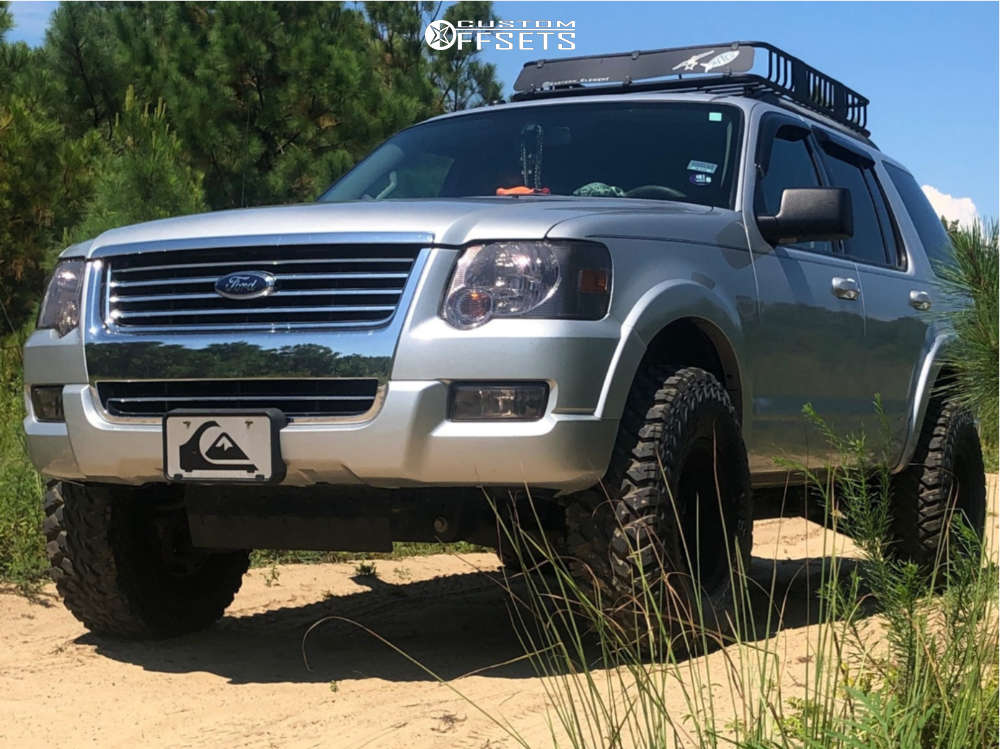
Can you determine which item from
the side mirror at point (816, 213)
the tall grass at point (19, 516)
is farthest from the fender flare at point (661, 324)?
the tall grass at point (19, 516)

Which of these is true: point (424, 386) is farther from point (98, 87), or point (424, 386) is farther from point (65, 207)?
point (98, 87)

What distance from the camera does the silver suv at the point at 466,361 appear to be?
4.05 meters

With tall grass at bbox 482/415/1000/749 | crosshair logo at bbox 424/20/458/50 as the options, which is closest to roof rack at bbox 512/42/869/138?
tall grass at bbox 482/415/1000/749

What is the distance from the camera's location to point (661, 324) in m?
4.38

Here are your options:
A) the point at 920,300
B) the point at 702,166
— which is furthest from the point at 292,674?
the point at 920,300

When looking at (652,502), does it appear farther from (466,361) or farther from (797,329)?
(797,329)

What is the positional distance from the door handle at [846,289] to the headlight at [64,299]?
287 cm

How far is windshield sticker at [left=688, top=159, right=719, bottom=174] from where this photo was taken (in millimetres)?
5332

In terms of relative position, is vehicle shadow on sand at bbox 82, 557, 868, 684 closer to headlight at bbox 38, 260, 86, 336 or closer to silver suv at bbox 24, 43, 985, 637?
silver suv at bbox 24, 43, 985, 637

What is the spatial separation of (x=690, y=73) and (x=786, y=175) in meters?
1.04

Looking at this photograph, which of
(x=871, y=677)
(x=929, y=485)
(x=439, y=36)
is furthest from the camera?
(x=439, y=36)

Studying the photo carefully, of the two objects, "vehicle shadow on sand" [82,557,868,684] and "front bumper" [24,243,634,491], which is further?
"vehicle shadow on sand" [82,557,868,684]

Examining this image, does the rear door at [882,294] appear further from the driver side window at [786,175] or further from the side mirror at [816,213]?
the side mirror at [816,213]

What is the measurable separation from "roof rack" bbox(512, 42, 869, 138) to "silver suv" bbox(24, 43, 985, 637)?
0.58 metres
